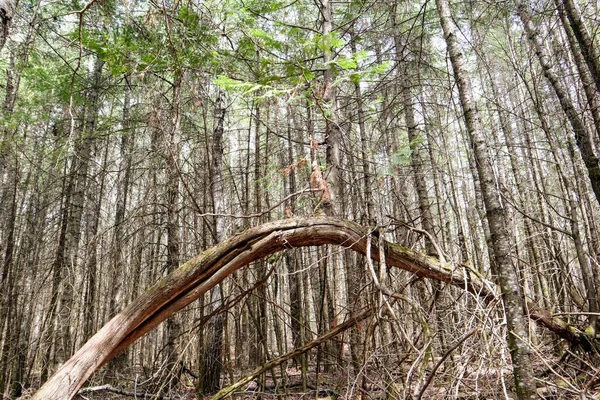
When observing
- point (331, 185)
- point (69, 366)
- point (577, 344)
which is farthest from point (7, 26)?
point (577, 344)

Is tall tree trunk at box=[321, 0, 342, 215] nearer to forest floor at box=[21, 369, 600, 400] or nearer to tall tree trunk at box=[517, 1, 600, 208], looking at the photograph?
forest floor at box=[21, 369, 600, 400]

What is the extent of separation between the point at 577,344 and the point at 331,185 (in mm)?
3310

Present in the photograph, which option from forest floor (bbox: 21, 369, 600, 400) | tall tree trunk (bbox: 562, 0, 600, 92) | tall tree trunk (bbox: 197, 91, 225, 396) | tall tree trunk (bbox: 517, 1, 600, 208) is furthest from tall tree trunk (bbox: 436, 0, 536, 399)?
tall tree trunk (bbox: 197, 91, 225, 396)

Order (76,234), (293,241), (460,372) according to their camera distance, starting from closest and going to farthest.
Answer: (460,372), (293,241), (76,234)

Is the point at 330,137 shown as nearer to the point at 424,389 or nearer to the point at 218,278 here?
the point at 218,278

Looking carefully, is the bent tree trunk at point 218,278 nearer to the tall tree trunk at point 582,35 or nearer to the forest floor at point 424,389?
the forest floor at point 424,389

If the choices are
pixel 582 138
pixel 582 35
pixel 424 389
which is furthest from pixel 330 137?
pixel 424 389

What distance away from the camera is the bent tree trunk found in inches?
109

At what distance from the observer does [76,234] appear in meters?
8.00

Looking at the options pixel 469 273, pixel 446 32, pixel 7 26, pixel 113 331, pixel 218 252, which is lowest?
pixel 113 331

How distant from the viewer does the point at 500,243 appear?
10.1 ft

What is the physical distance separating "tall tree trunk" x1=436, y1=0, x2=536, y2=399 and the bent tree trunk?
183 mm

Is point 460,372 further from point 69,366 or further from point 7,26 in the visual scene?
point 7,26

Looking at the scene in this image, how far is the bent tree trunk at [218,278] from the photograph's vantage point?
276 centimetres
